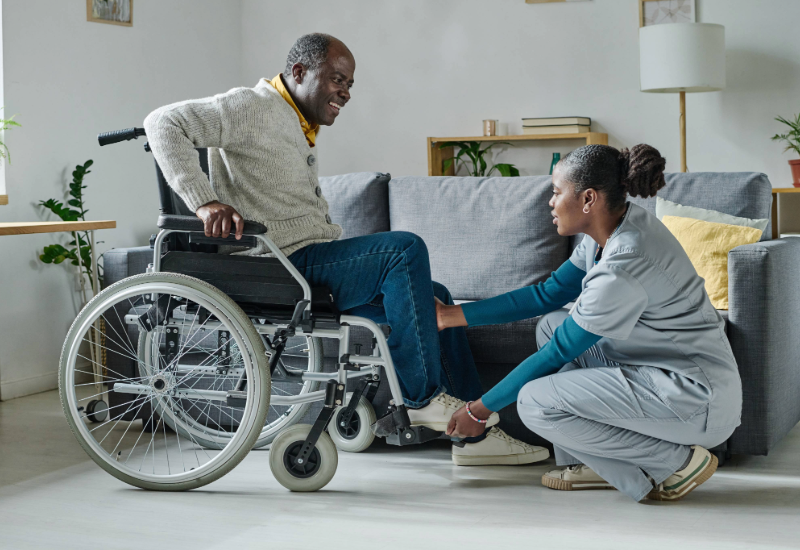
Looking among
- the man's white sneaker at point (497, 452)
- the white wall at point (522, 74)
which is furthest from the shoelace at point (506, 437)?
the white wall at point (522, 74)

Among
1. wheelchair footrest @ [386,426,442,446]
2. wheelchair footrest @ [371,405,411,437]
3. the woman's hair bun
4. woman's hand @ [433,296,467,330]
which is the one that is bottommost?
wheelchair footrest @ [386,426,442,446]

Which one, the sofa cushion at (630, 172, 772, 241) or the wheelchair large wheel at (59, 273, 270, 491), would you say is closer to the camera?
the wheelchair large wheel at (59, 273, 270, 491)

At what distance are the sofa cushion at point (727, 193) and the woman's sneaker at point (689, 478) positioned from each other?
95cm

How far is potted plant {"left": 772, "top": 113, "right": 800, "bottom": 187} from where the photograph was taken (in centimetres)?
404

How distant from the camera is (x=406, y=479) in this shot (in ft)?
7.26

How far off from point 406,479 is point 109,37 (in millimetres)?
2588

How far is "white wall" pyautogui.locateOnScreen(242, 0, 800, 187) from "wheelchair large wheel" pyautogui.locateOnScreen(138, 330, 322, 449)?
8.21 feet

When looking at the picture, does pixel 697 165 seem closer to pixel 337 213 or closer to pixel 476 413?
pixel 337 213

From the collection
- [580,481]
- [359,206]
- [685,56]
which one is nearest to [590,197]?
[580,481]

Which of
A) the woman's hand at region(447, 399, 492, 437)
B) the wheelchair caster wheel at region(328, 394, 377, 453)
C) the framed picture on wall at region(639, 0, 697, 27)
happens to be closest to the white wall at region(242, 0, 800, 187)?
the framed picture on wall at region(639, 0, 697, 27)

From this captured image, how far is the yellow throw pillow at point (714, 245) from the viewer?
2.48m

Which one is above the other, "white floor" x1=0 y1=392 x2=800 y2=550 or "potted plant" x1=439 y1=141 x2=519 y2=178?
"potted plant" x1=439 y1=141 x2=519 y2=178

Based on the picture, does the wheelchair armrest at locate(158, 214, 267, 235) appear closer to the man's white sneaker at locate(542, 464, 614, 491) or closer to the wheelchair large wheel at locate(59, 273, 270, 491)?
the wheelchair large wheel at locate(59, 273, 270, 491)

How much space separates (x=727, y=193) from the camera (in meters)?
2.69
